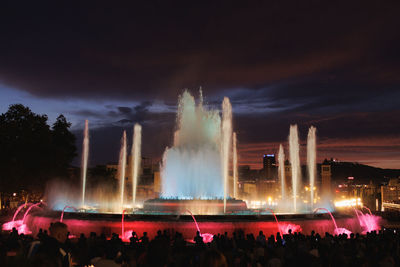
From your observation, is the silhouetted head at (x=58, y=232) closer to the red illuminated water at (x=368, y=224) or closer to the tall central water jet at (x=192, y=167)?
the red illuminated water at (x=368, y=224)

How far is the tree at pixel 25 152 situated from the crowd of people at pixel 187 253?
27822mm

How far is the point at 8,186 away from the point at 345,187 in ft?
378

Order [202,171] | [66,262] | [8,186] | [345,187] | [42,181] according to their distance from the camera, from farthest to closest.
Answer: [345,187], [42,181], [8,186], [202,171], [66,262]

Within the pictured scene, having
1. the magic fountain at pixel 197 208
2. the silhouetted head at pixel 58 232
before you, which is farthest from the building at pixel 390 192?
the silhouetted head at pixel 58 232

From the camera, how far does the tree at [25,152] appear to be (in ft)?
132

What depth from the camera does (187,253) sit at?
32.1ft

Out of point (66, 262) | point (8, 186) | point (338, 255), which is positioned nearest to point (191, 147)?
point (8, 186)

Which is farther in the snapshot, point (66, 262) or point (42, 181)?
point (42, 181)

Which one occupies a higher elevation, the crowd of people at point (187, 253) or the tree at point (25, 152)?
the tree at point (25, 152)

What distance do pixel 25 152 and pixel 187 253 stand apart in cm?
3591

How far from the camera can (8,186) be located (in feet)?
132

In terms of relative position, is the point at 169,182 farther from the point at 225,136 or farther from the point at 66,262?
the point at 66,262

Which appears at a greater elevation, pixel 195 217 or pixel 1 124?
pixel 1 124

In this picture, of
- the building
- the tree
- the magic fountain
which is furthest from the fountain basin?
the building
